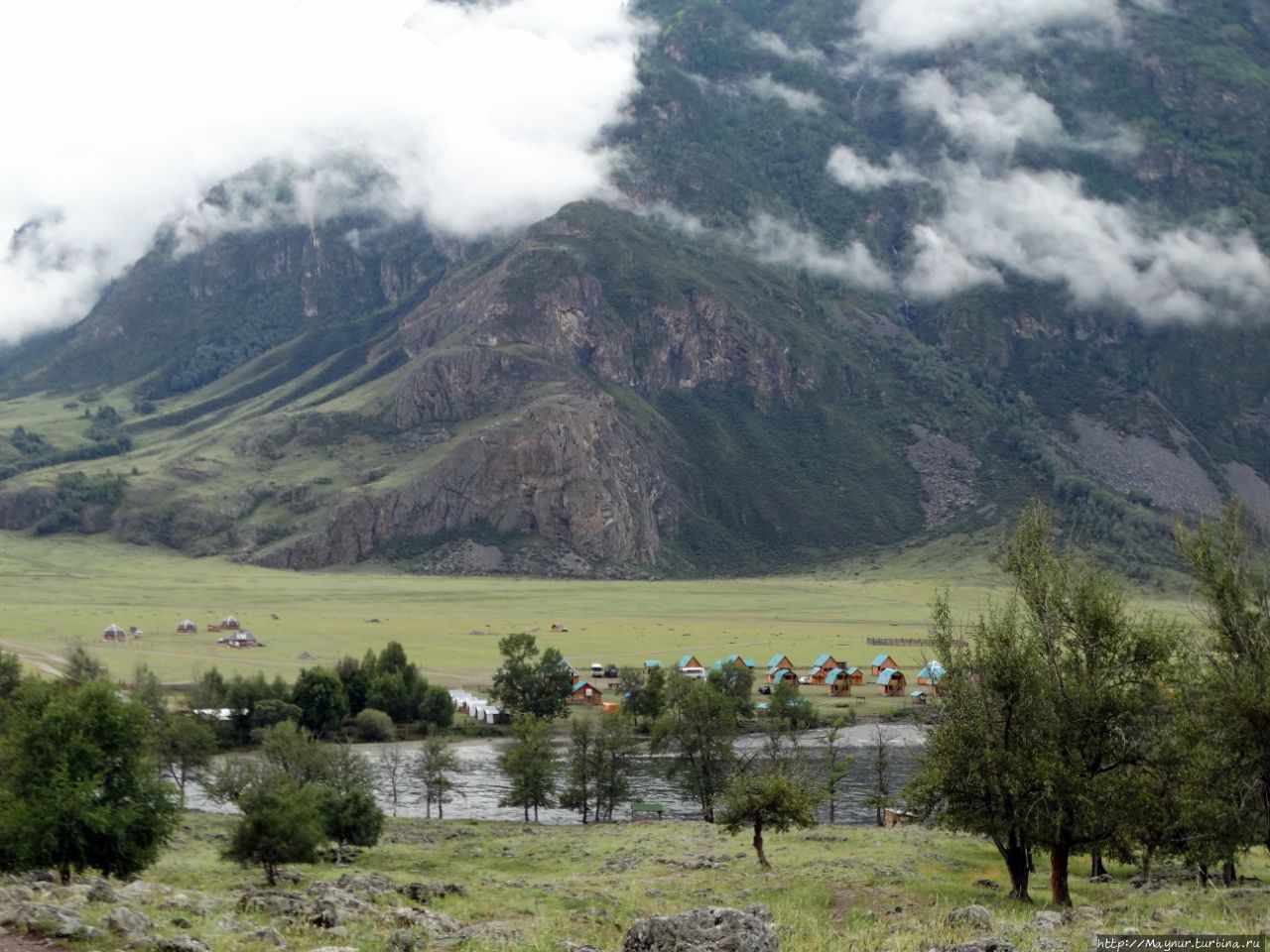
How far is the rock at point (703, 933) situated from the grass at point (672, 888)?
78.0 inches

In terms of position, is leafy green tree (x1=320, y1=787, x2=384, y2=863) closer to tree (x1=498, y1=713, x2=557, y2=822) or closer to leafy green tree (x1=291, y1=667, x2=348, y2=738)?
tree (x1=498, y1=713, x2=557, y2=822)

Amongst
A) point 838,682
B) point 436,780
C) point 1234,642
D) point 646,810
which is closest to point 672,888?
point 1234,642

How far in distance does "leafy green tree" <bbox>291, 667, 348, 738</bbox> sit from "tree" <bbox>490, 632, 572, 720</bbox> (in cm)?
1723

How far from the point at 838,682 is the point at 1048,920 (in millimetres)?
121026

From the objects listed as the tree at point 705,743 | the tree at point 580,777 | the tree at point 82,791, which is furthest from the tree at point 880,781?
the tree at point 82,791

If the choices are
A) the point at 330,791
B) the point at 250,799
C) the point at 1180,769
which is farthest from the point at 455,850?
the point at 1180,769

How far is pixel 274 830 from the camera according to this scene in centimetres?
5759

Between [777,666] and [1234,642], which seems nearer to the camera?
[1234,642]

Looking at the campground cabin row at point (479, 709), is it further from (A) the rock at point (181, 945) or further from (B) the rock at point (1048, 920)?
(A) the rock at point (181, 945)

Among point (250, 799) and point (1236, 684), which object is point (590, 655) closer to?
point (250, 799)

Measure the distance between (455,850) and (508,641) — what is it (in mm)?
61455

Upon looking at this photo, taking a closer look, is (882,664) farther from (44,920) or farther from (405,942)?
(44,920)

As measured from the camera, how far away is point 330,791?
7275cm

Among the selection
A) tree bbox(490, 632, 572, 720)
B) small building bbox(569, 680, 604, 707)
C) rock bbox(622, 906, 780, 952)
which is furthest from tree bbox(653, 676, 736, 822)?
rock bbox(622, 906, 780, 952)
